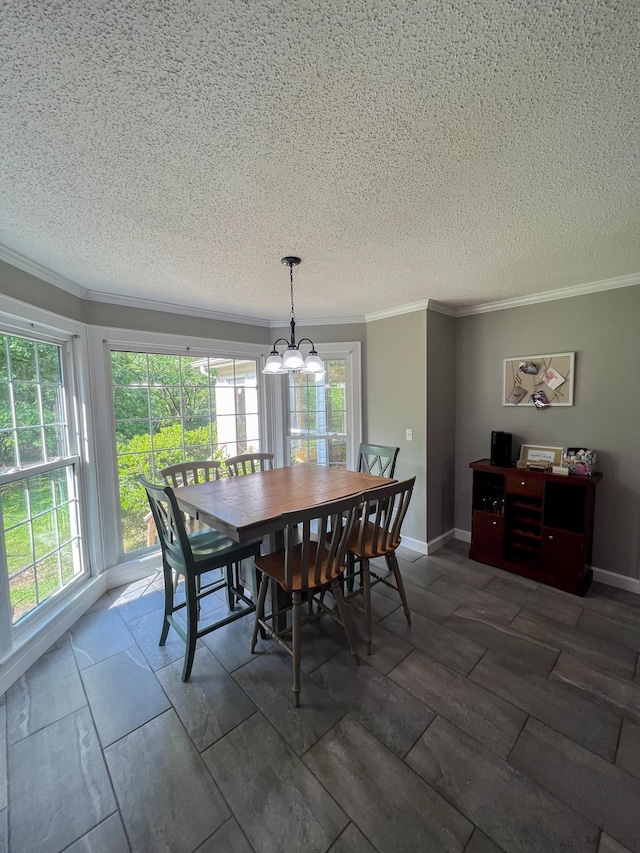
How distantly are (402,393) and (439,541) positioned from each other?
62.0 inches

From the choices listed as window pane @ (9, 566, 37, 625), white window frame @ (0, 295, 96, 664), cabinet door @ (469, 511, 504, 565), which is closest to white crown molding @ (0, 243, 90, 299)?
white window frame @ (0, 295, 96, 664)

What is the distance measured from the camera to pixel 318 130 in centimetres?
113

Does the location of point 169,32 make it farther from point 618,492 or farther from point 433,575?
point 618,492

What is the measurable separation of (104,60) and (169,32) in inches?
8.2

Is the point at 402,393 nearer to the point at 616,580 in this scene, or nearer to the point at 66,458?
the point at 616,580

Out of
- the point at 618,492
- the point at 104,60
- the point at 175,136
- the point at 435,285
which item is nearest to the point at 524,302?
the point at 435,285

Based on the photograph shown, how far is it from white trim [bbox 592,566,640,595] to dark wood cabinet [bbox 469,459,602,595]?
0.09 meters

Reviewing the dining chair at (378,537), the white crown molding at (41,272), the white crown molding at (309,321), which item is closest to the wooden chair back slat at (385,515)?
the dining chair at (378,537)

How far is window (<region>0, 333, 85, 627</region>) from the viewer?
2.05 m

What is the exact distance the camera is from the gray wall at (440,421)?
3.29 meters

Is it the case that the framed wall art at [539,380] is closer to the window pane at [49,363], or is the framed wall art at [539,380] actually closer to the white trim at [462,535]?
the white trim at [462,535]

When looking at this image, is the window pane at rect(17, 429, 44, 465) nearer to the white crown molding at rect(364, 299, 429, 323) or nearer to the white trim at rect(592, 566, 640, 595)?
the white crown molding at rect(364, 299, 429, 323)

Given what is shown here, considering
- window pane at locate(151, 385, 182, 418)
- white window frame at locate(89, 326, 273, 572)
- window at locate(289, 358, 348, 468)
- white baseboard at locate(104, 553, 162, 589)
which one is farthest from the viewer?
window at locate(289, 358, 348, 468)

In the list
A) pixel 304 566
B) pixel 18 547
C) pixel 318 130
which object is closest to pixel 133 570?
pixel 18 547
